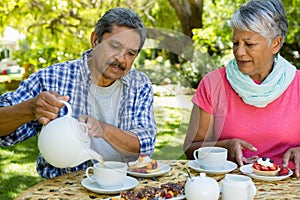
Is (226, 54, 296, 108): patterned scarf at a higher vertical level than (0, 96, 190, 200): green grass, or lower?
higher

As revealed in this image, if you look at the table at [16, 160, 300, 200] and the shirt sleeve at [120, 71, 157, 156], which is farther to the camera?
the shirt sleeve at [120, 71, 157, 156]

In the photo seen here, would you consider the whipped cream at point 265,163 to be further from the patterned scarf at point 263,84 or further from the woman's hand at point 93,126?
the woman's hand at point 93,126

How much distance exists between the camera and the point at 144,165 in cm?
175

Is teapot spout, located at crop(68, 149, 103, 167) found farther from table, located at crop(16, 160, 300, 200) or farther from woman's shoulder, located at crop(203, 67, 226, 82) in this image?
woman's shoulder, located at crop(203, 67, 226, 82)

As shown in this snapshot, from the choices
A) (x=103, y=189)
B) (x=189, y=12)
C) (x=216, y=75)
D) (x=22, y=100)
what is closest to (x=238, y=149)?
(x=216, y=75)

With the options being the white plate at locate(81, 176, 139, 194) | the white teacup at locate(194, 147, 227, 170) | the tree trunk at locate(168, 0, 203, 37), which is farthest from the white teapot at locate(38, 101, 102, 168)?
the tree trunk at locate(168, 0, 203, 37)

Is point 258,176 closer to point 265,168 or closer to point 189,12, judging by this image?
point 265,168

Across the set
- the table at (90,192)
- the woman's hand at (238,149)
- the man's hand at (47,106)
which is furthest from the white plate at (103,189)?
the woman's hand at (238,149)

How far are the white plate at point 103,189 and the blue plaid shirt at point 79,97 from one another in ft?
0.62

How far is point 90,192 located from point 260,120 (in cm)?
83

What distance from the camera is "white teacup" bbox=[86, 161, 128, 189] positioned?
153cm

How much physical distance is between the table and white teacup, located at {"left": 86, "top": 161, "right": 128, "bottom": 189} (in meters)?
0.04

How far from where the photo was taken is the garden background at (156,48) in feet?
4.81

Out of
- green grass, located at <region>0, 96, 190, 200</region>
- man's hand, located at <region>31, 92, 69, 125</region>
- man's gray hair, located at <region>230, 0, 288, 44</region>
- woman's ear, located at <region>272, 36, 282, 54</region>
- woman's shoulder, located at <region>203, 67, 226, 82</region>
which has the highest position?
man's gray hair, located at <region>230, 0, 288, 44</region>
